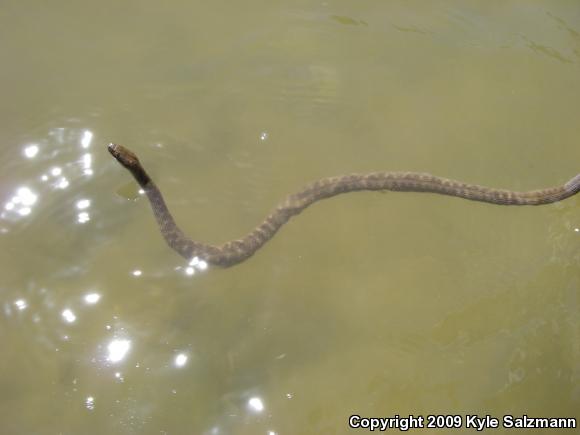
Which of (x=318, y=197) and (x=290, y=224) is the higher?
(x=318, y=197)

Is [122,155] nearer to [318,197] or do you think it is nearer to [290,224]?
[290,224]

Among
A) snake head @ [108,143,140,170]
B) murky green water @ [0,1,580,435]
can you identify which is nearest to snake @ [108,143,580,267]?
murky green water @ [0,1,580,435]

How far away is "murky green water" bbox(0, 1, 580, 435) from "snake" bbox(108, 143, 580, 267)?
0.16 metres

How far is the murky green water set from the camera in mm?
5773

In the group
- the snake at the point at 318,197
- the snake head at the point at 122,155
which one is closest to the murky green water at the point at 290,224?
the snake at the point at 318,197

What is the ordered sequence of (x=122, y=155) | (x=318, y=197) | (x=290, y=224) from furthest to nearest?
1. (x=318, y=197)
2. (x=290, y=224)
3. (x=122, y=155)

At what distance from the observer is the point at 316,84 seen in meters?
8.23

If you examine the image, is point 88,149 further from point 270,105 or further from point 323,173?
point 323,173

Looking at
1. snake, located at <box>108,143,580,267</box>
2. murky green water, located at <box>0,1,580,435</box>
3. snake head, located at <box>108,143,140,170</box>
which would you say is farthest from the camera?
snake, located at <box>108,143,580,267</box>

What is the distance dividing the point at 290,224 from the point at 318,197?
23.5 inches

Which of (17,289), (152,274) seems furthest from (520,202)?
(17,289)

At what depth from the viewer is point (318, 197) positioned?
7289 mm

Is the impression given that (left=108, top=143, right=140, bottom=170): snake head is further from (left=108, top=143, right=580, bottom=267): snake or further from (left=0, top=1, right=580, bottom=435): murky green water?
(left=0, top=1, right=580, bottom=435): murky green water

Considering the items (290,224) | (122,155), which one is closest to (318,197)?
(290,224)
